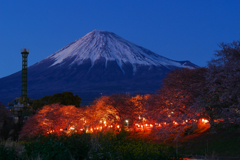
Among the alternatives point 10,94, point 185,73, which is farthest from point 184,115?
point 10,94

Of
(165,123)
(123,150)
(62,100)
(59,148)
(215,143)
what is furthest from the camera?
(62,100)

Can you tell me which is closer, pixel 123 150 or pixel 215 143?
pixel 123 150

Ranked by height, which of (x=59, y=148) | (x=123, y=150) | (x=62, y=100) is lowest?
(x=123, y=150)

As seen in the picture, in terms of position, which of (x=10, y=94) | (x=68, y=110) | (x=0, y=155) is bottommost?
(x=0, y=155)

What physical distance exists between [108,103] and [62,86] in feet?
488

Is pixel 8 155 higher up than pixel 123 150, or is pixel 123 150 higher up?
pixel 8 155

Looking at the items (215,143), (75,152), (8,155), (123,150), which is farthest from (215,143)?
(8,155)

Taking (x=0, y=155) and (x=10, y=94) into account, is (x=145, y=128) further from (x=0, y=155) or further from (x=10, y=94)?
(x=10, y=94)

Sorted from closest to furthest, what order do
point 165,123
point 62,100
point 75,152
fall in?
point 75,152, point 165,123, point 62,100

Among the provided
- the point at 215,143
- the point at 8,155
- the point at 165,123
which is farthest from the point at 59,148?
the point at 165,123

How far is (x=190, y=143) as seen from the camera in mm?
28234

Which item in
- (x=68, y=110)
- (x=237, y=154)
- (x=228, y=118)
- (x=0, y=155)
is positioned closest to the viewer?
(x=0, y=155)

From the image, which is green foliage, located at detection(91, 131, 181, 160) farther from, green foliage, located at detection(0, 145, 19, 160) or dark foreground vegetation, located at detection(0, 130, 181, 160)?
green foliage, located at detection(0, 145, 19, 160)

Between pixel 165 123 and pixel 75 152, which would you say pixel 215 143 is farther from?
pixel 75 152
